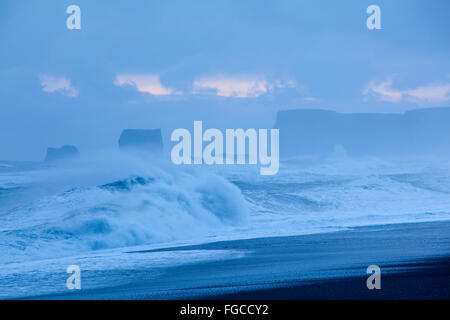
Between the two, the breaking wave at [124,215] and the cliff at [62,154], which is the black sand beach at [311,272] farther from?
the cliff at [62,154]

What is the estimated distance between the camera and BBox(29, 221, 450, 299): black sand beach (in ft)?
19.9

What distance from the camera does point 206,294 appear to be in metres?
6.13

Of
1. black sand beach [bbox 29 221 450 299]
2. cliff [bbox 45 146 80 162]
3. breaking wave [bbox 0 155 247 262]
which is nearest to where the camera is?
black sand beach [bbox 29 221 450 299]

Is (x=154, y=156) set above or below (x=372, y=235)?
above

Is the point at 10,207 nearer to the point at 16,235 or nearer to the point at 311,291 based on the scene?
the point at 16,235

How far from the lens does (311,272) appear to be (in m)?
7.02

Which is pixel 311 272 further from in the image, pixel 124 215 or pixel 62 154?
pixel 62 154

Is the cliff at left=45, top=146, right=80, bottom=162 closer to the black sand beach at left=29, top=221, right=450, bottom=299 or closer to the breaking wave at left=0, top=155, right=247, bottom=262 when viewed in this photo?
the breaking wave at left=0, top=155, right=247, bottom=262

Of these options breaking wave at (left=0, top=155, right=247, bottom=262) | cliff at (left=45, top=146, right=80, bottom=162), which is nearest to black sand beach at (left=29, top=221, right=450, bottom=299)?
breaking wave at (left=0, top=155, right=247, bottom=262)

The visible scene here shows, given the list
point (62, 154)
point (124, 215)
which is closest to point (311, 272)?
point (124, 215)

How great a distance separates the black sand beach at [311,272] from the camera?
239 inches
